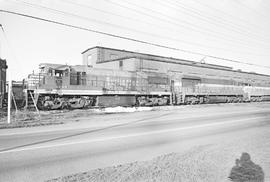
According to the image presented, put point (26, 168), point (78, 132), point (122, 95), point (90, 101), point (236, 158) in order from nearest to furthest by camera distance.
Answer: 1. point (26, 168)
2. point (236, 158)
3. point (78, 132)
4. point (90, 101)
5. point (122, 95)

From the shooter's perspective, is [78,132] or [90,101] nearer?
[78,132]

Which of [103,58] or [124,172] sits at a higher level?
[103,58]

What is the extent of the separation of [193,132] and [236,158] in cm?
400

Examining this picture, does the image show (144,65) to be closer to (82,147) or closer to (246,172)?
(82,147)

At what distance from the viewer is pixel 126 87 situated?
2297 centimetres

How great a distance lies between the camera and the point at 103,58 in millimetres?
47750

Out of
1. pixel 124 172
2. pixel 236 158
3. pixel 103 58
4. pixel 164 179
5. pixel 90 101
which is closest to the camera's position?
pixel 164 179

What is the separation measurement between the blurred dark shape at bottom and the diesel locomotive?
49.0 ft

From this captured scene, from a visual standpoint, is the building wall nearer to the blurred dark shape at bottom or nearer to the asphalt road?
the asphalt road

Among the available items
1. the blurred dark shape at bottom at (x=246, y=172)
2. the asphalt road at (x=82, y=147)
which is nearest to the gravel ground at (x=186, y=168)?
the blurred dark shape at bottom at (x=246, y=172)

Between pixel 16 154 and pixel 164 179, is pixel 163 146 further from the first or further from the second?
pixel 16 154

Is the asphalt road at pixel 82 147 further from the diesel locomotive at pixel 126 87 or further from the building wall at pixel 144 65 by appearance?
the building wall at pixel 144 65

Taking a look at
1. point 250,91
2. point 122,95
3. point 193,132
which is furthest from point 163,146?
point 250,91

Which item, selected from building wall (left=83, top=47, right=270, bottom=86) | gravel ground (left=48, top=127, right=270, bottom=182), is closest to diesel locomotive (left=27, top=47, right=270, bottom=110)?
building wall (left=83, top=47, right=270, bottom=86)
